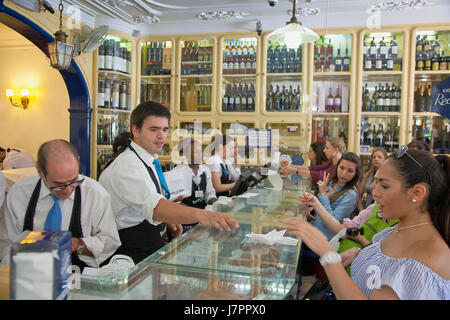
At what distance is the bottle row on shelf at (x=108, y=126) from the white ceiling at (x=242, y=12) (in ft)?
4.52

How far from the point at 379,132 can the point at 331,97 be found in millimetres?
858

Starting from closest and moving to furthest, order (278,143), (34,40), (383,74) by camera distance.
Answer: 1. (34,40)
2. (383,74)
3. (278,143)

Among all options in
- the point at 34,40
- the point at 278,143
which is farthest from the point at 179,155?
the point at 34,40

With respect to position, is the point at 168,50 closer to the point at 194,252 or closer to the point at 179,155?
the point at 179,155

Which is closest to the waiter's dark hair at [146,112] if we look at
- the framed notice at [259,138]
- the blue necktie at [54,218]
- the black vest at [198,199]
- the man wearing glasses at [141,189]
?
the man wearing glasses at [141,189]

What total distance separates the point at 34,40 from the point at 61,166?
4003 mm

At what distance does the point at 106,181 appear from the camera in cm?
204

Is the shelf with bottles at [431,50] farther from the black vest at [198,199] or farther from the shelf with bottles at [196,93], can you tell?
the black vest at [198,199]

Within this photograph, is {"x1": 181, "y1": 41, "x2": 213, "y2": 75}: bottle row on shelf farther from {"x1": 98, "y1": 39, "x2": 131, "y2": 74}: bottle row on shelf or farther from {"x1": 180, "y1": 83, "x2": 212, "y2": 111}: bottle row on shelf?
{"x1": 98, "y1": 39, "x2": 131, "y2": 74}: bottle row on shelf

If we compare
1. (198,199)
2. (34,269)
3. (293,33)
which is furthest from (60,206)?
(293,33)

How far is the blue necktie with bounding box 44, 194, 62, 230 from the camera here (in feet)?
5.43

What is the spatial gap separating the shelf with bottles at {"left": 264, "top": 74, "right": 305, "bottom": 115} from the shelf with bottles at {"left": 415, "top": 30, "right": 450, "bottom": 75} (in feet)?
5.40

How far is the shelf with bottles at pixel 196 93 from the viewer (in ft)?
19.0

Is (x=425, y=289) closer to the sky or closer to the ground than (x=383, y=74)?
closer to the ground
